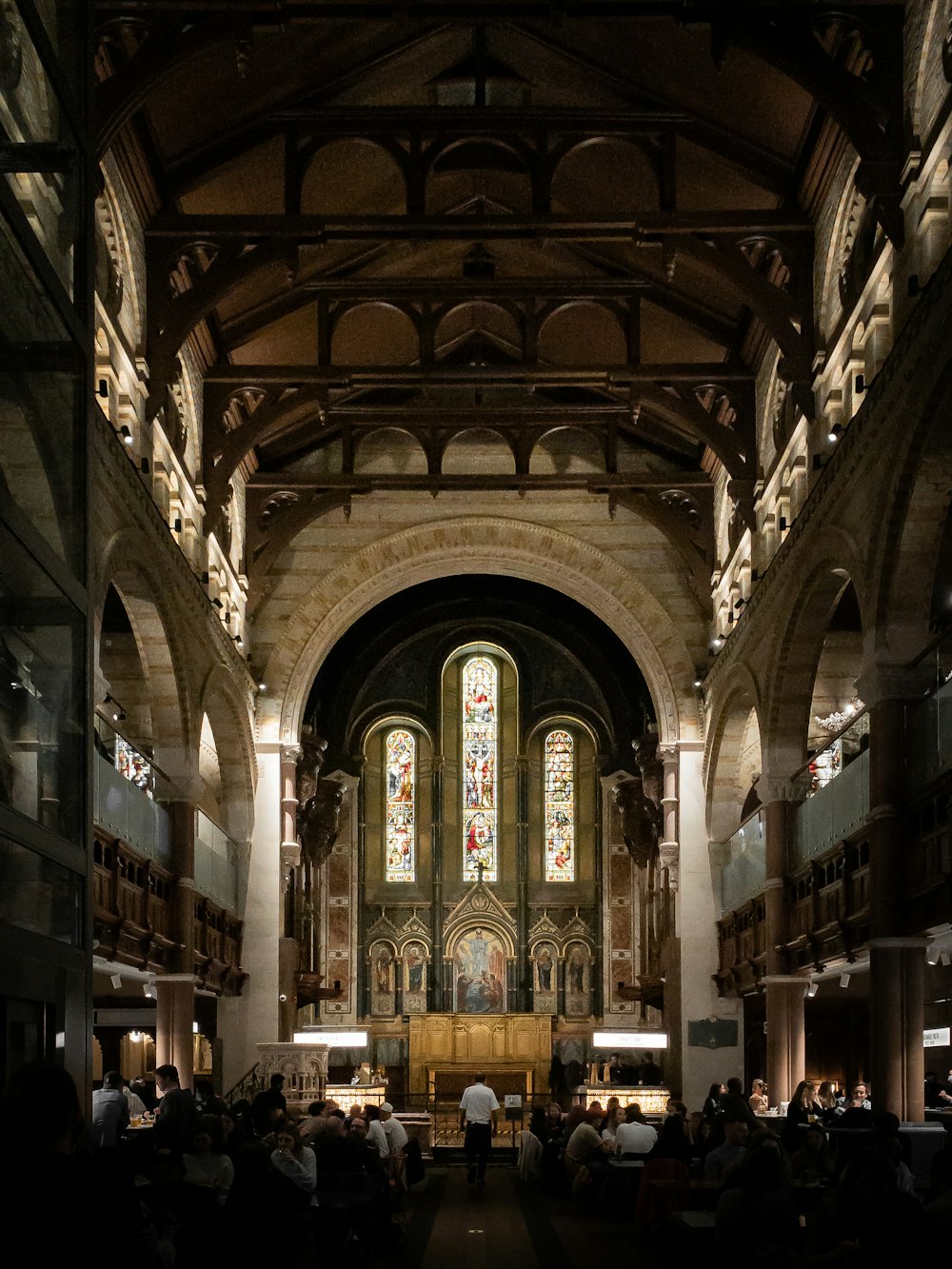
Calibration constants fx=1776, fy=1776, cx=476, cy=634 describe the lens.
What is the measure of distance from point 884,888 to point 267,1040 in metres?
14.8

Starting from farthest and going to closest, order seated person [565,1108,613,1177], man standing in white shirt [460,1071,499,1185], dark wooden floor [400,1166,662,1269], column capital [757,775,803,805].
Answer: man standing in white shirt [460,1071,499,1185] < column capital [757,775,803,805] < seated person [565,1108,613,1177] < dark wooden floor [400,1166,662,1269]

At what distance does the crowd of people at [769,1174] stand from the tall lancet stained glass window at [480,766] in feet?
45.3

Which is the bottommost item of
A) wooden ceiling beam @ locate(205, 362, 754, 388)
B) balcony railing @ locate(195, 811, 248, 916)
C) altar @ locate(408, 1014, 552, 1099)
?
altar @ locate(408, 1014, 552, 1099)

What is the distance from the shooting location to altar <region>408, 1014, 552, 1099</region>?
113ft

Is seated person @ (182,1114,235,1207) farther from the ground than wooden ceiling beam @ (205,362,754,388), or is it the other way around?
wooden ceiling beam @ (205,362,754,388)

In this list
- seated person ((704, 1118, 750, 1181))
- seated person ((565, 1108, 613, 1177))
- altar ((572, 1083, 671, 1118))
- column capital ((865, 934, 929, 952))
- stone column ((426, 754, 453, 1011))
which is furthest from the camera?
stone column ((426, 754, 453, 1011))

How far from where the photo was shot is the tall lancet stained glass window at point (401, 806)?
123ft

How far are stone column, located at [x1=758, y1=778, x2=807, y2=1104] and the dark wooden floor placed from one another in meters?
3.43

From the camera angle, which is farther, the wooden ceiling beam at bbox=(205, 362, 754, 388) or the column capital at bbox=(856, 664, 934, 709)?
the wooden ceiling beam at bbox=(205, 362, 754, 388)

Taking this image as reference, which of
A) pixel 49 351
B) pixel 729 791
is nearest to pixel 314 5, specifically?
pixel 49 351

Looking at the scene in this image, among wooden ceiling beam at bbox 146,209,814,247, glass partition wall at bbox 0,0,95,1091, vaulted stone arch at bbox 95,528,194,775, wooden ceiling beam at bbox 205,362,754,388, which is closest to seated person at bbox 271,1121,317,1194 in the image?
glass partition wall at bbox 0,0,95,1091

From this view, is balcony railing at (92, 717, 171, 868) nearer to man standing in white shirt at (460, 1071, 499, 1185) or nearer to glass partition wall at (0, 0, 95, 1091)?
A: man standing in white shirt at (460, 1071, 499, 1185)

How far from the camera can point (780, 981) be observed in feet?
73.8

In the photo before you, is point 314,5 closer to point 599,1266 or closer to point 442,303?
point 442,303
